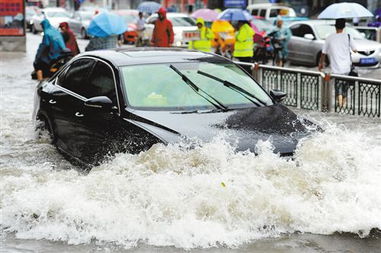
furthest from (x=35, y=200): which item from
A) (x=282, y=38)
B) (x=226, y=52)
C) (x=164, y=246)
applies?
(x=226, y=52)

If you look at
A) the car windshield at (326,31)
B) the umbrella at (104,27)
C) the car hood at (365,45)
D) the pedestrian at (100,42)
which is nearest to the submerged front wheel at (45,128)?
the umbrella at (104,27)

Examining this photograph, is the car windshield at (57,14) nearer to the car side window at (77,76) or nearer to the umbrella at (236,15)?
the umbrella at (236,15)

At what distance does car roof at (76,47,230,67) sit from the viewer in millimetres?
8625

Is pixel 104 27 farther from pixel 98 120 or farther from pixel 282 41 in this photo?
pixel 98 120

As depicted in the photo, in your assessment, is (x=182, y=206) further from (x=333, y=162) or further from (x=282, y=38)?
(x=282, y=38)

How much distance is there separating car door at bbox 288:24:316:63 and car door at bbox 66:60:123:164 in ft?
52.0

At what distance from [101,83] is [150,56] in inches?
24.9

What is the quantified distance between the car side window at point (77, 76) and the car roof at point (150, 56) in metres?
0.16

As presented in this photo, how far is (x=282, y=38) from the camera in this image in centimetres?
2369

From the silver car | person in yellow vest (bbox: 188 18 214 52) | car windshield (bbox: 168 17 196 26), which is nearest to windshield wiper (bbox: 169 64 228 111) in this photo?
person in yellow vest (bbox: 188 18 214 52)

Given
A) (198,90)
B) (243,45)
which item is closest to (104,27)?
(243,45)

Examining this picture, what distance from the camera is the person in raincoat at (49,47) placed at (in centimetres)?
1769

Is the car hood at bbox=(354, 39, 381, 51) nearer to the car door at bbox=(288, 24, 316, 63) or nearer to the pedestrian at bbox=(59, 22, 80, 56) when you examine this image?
the car door at bbox=(288, 24, 316, 63)

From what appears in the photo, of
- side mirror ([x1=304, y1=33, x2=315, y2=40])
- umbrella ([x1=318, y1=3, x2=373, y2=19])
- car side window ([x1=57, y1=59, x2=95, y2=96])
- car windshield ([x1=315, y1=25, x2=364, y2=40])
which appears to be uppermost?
umbrella ([x1=318, y1=3, x2=373, y2=19])
